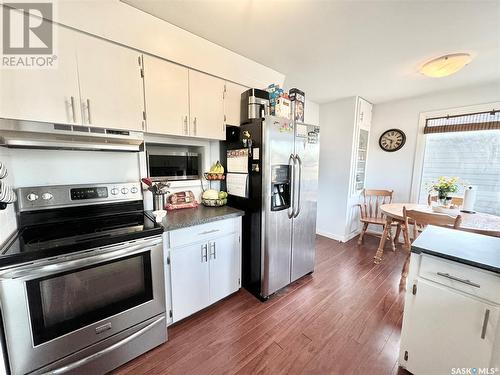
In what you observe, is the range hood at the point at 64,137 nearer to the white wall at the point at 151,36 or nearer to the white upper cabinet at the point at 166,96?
the white upper cabinet at the point at 166,96

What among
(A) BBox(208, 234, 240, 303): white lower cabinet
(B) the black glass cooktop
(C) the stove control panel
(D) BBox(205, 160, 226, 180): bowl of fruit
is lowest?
(A) BBox(208, 234, 240, 303): white lower cabinet

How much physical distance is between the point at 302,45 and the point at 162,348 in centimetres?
285

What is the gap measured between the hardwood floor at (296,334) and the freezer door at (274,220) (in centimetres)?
25

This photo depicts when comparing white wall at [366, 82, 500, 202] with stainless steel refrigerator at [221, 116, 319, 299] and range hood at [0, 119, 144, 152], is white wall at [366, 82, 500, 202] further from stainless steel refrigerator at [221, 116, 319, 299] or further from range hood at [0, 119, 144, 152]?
range hood at [0, 119, 144, 152]

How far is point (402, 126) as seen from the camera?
134 inches

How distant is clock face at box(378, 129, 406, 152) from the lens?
3414mm

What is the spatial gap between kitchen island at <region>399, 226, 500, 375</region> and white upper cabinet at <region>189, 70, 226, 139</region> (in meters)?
1.85

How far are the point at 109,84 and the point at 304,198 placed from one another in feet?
6.56

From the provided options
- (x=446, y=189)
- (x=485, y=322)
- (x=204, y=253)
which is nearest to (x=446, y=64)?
(x=446, y=189)

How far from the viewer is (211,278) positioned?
1.80 meters

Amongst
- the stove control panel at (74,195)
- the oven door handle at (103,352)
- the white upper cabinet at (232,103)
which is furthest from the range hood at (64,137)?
the oven door handle at (103,352)

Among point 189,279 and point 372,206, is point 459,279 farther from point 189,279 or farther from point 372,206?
point 372,206

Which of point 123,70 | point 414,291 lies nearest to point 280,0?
point 123,70

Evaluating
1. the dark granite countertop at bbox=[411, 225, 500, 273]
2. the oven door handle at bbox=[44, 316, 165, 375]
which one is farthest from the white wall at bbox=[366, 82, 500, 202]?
the oven door handle at bbox=[44, 316, 165, 375]
